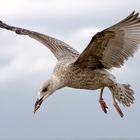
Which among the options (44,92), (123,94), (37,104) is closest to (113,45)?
A: (123,94)

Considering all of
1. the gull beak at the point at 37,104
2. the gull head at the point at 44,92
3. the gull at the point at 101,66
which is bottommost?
the gull beak at the point at 37,104

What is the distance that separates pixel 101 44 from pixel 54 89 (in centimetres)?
126

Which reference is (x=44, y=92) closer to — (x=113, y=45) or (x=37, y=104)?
(x=37, y=104)

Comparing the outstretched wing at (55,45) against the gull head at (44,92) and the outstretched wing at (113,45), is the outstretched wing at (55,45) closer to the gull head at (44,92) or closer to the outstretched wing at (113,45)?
the outstretched wing at (113,45)

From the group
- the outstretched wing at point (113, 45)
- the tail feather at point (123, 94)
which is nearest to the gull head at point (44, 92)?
the outstretched wing at point (113, 45)

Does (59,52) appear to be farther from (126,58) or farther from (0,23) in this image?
(0,23)

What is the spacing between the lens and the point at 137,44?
1196 cm

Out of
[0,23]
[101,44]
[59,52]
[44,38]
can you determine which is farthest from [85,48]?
[0,23]

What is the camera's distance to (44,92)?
11820 millimetres

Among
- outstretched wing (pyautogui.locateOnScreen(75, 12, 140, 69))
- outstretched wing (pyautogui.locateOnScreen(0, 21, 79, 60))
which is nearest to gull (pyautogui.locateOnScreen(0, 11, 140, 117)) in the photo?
outstretched wing (pyautogui.locateOnScreen(75, 12, 140, 69))

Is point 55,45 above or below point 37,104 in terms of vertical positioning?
above

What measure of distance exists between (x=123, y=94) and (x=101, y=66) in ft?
2.38

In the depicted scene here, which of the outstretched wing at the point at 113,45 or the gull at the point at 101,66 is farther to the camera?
the gull at the point at 101,66

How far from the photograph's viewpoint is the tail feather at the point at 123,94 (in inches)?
482
